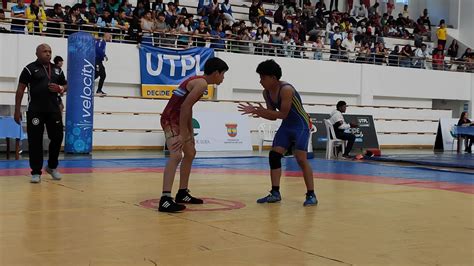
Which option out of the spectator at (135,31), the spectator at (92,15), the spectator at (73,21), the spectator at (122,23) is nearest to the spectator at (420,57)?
the spectator at (135,31)

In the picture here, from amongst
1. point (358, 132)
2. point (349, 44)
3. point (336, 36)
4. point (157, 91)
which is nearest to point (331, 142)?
point (358, 132)

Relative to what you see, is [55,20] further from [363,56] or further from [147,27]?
[363,56]

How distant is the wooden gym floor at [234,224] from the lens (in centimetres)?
380

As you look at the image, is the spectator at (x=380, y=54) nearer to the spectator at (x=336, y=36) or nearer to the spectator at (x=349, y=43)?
the spectator at (x=349, y=43)

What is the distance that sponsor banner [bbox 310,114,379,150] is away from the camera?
59.3 ft

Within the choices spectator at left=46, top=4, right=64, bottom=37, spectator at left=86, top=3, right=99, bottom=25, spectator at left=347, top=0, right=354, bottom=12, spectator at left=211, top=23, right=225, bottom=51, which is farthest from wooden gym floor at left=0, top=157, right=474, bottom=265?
spectator at left=347, top=0, right=354, bottom=12

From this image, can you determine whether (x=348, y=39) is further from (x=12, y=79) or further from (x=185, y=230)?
(x=185, y=230)

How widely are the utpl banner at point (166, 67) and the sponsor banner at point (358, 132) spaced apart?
11.3 feet

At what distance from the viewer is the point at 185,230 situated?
463 centimetres

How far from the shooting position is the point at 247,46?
1944cm

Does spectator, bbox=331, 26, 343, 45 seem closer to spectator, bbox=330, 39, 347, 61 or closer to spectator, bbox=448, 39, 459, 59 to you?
spectator, bbox=330, 39, 347, 61

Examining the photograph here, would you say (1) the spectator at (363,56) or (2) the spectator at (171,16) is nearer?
(2) the spectator at (171,16)

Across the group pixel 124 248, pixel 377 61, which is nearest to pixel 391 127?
pixel 377 61

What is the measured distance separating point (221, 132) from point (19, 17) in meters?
6.08
